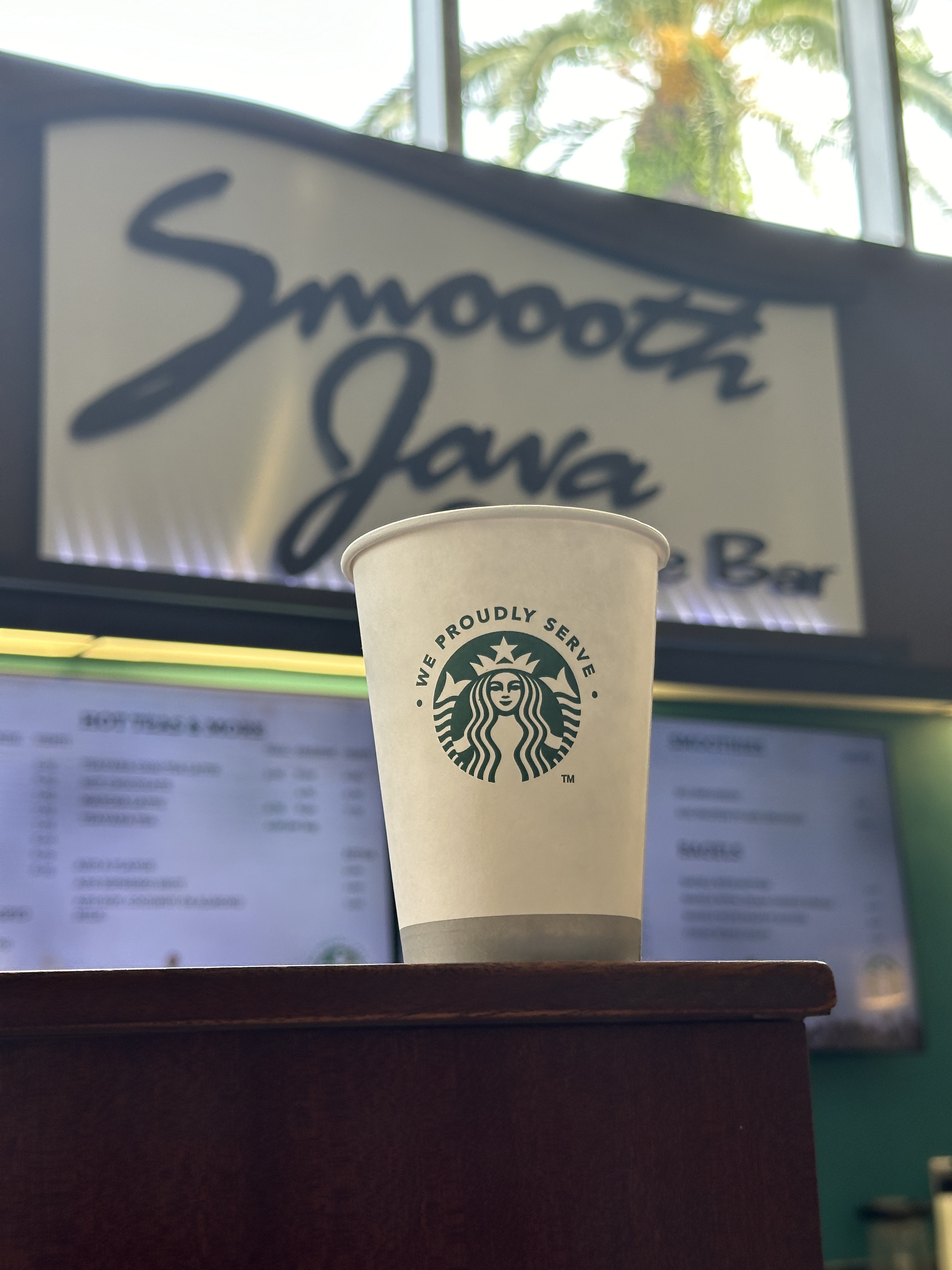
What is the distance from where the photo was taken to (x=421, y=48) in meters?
3.37

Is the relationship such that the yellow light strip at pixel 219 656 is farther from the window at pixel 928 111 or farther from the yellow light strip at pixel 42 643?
the window at pixel 928 111

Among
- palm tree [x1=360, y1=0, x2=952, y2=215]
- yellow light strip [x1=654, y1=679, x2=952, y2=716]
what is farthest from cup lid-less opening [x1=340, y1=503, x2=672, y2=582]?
palm tree [x1=360, y1=0, x2=952, y2=215]

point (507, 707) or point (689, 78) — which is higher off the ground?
point (689, 78)

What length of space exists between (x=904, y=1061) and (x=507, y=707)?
2.71 meters

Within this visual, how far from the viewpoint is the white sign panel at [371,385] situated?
2.66m

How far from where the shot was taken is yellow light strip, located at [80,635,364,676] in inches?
101

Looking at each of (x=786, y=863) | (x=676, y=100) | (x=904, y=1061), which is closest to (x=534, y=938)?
(x=786, y=863)

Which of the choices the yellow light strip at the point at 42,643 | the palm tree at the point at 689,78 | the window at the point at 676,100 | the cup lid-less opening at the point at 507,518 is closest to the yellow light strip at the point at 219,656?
the yellow light strip at the point at 42,643

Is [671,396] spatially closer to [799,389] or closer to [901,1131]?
[799,389]

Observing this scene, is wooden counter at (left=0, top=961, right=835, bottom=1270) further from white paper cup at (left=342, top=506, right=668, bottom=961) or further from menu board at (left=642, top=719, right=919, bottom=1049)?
menu board at (left=642, top=719, right=919, bottom=1049)

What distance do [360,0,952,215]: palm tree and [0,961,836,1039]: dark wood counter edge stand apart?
134 inches

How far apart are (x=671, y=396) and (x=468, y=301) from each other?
0.53 metres

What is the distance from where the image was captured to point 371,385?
2932 millimetres

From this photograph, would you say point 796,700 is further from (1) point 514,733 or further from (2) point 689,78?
(1) point 514,733
